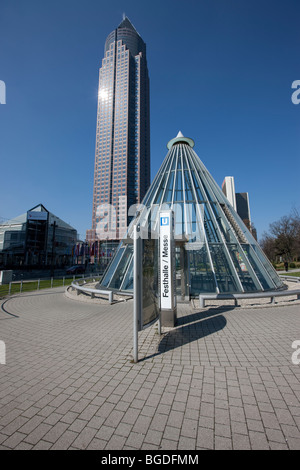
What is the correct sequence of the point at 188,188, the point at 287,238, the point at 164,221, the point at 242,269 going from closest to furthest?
the point at 164,221
the point at 242,269
the point at 188,188
the point at 287,238

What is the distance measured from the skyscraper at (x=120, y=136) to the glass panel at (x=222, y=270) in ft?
261

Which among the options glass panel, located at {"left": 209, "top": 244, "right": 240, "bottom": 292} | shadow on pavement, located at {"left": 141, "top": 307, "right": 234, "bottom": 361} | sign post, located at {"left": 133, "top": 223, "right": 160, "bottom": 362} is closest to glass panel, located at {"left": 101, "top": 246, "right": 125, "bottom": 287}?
glass panel, located at {"left": 209, "top": 244, "right": 240, "bottom": 292}

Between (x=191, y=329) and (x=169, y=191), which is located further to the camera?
(x=169, y=191)

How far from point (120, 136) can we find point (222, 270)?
113 m

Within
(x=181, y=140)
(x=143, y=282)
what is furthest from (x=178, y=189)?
(x=143, y=282)

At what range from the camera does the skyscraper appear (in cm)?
9912

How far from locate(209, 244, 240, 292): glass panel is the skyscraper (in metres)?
79.6

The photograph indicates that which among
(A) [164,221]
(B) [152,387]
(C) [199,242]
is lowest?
(B) [152,387]

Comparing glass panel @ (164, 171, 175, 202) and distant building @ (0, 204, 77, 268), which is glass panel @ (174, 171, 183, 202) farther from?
distant building @ (0, 204, 77, 268)

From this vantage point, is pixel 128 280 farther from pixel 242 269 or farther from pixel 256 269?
pixel 256 269

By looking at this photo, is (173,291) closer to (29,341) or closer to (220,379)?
(220,379)

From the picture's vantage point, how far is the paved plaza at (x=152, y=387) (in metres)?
2.43

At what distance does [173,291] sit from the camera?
6391mm

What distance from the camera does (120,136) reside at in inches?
4227
